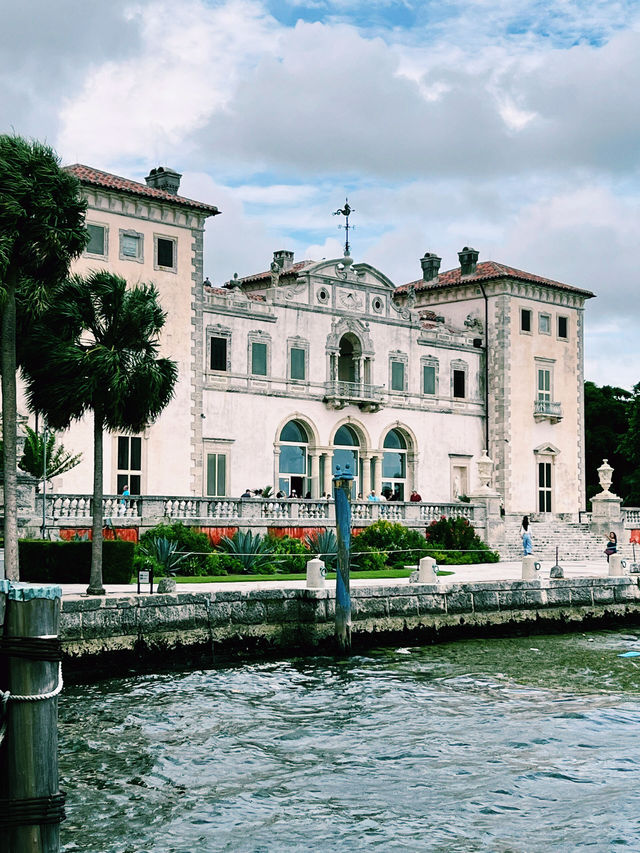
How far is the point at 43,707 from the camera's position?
6402mm

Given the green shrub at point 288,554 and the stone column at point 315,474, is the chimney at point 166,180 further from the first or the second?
the green shrub at point 288,554

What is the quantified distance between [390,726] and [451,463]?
35718 mm

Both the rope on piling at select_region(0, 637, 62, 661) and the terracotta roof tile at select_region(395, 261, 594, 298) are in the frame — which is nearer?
the rope on piling at select_region(0, 637, 62, 661)

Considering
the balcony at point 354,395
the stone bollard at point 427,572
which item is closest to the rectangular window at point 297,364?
the balcony at point 354,395

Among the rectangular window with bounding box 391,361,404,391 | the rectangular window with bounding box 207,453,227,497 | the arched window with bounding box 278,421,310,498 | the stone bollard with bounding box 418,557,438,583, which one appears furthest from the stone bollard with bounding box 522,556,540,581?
the rectangular window with bounding box 391,361,404,391

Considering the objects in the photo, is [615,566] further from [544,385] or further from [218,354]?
[544,385]

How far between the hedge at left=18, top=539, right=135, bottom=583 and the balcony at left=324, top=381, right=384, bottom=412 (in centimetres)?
2298

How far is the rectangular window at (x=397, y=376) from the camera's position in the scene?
49.6m

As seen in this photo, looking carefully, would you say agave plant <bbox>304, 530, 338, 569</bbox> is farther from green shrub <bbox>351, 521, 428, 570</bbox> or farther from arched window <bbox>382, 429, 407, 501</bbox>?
arched window <bbox>382, 429, 407, 501</bbox>

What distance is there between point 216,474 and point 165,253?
856 centimetres

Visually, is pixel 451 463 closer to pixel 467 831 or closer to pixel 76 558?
pixel 76 558

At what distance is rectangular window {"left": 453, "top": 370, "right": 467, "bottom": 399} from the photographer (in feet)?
173

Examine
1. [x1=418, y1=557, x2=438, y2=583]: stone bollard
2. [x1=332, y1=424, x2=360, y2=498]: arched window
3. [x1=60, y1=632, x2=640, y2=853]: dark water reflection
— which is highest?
[x1=332, y1=424, x2=360, y2=498]: arched window

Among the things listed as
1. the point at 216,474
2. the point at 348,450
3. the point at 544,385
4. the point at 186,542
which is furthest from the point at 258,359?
the point at 544,385
